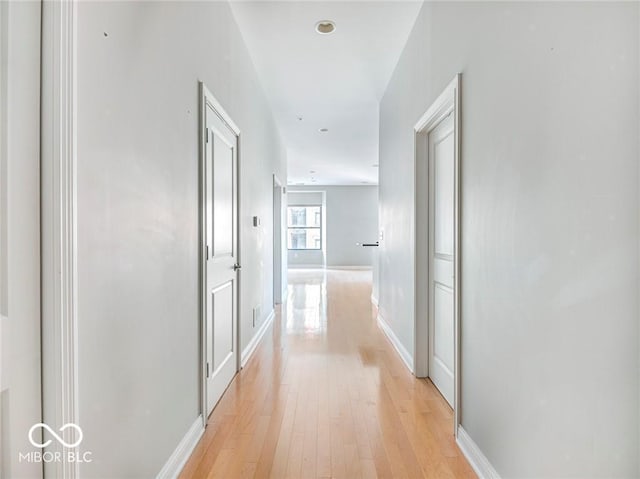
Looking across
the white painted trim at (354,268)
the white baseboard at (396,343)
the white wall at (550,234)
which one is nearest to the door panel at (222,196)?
the white wall at (550,234)

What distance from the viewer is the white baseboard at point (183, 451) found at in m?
1.71

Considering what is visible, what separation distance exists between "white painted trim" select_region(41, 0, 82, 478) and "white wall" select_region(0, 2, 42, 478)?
0.8 inches

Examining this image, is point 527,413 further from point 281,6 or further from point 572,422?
point 281,6

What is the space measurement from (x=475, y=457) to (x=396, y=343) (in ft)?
6.41

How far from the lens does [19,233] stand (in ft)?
3.22

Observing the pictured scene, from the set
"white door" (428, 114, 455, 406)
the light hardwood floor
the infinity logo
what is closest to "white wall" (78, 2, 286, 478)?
the infinity logo

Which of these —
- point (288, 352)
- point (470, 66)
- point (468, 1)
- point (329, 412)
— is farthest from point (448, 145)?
point (288, 352)

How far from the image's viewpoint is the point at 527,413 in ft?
4.75

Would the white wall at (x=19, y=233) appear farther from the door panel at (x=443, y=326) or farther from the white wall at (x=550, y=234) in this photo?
the door panel at (x=443, y=326)

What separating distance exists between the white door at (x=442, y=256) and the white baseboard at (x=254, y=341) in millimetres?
1587

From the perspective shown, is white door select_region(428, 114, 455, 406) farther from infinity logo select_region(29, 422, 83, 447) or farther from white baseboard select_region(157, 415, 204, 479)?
infinity logo select_region(29, 422, 83, 447)

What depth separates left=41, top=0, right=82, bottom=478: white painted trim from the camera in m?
1.04

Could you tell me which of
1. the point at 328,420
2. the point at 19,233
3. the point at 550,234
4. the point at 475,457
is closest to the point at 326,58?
the point at 550,234

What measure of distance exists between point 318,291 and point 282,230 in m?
1.74
